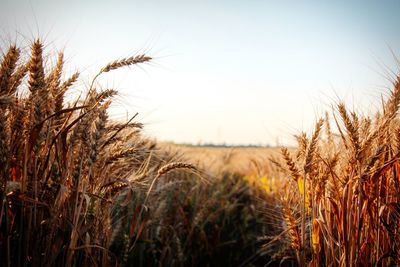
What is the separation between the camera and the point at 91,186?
188 cm

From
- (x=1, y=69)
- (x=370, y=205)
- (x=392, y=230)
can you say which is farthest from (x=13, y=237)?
(x=392, y=230)

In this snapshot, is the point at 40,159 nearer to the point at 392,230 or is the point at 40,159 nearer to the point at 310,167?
the point at 310,167

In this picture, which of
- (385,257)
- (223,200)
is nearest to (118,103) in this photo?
(385,257)

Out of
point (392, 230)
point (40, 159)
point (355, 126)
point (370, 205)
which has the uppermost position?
point (355, 126)

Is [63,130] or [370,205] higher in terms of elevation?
[63,130]

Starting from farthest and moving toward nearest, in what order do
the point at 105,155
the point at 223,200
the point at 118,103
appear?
the point at 223,200
the point at 118,103
the point at 105,155

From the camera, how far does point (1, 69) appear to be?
1.65 metres

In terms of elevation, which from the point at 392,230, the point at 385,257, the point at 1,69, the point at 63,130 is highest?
the point at 1,69

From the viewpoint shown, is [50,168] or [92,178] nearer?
[50,168]

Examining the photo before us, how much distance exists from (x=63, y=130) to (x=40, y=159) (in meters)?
0.23

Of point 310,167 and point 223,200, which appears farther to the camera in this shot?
point 223,200

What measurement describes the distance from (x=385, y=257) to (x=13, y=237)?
1.98 meters

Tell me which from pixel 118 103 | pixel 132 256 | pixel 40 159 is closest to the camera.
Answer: pixel 40 159

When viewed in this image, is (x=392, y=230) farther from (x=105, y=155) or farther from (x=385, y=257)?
(x=105, y=155)
